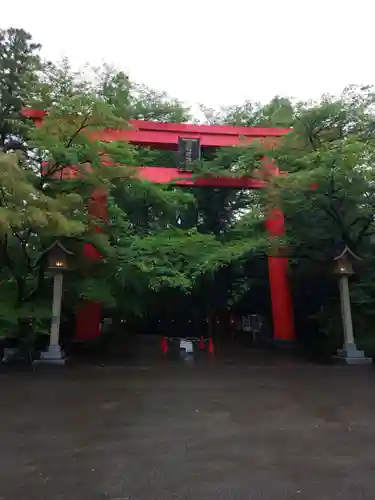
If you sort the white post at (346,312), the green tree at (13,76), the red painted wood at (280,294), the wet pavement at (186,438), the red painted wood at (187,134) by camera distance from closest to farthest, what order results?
1. the wet pavement at (186,438)
2. the white post at (346,312)
3. the red painted wood at (280,294)
4. the red painted wood at (187,134)
5. the green tree at (13,76)

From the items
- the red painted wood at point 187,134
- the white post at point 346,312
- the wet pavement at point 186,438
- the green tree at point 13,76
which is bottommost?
the wet pavement at point 186,438

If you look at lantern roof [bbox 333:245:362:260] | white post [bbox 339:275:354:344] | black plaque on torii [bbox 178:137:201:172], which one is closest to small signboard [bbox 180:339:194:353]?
white post [bbox 339:275:354:344]

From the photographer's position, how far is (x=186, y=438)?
508cm

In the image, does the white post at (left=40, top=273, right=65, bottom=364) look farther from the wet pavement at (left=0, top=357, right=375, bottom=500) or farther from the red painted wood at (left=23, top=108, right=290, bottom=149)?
the red painted wood at (left=23, top=108, right=290, bottom=149)

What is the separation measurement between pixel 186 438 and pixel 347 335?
8343 millimetres

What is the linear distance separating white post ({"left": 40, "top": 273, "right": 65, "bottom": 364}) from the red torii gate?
3.41m

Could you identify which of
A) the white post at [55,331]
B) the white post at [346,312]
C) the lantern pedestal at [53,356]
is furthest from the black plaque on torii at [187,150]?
the lantern pedestal at [53,356]

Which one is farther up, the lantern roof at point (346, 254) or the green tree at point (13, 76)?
the green tree at point (13, 76)

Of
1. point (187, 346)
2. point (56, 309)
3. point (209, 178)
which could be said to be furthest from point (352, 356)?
point (56, 309)

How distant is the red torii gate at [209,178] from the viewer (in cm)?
1554

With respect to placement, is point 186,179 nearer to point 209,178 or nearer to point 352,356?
point 209,178

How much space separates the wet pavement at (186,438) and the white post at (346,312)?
3047mm

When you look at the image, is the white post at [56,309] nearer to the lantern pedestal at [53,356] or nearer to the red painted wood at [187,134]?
the lantern pedestal at [53,356]

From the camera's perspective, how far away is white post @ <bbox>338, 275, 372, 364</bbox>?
11734 millimetres
